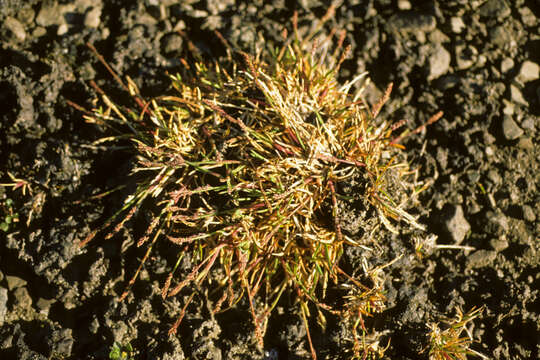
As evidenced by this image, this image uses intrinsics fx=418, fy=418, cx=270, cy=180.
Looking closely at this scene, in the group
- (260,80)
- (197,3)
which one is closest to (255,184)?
(260,80)

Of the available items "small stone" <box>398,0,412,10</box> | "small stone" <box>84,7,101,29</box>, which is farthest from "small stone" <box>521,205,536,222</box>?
"small stone" <box>84,7,101,29</box>

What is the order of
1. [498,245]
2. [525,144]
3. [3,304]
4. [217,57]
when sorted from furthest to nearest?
[217,57], [525,144], [498,245], [3,304]

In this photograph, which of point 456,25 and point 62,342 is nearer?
point 62,342

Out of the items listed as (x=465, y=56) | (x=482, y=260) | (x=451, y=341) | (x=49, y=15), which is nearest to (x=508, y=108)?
(x=465, y=56)

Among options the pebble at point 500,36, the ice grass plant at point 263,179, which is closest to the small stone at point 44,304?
the ice grass plant at point 263,179

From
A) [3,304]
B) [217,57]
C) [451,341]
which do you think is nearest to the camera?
[451,341]

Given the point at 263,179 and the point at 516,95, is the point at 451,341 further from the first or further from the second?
the point at 516,95

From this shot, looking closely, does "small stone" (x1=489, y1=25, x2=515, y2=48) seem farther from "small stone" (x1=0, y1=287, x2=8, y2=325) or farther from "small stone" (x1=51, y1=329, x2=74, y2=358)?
"small stone" (x1=0, y1=287, x2=8, y2=325)

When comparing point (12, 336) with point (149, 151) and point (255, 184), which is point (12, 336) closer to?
point (149, 151)
